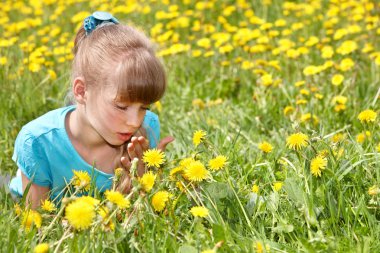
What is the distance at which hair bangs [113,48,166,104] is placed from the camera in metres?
2.50

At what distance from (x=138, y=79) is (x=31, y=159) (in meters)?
0.53

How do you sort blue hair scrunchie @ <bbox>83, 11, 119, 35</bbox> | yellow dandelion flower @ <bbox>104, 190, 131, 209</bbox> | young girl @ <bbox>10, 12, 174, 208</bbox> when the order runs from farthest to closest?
blue hair scrunchie @ <bbox>83, 11, 119, 35</bbox>
young girl @ <bbox>10, 12, 174, 208</bbox>
yellow dandelion flower @ <bbox>104, 190, 131, 209</bbox>

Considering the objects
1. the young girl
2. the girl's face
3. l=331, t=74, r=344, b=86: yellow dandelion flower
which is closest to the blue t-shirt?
the young girl

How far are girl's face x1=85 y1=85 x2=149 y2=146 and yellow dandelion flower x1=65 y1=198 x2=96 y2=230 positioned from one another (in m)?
0.74

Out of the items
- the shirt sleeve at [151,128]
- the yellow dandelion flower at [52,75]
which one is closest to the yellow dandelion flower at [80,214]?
the shirt sleeve at [151,128]

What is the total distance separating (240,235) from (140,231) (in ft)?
1.04

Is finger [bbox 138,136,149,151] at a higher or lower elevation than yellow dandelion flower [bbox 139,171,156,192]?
lower

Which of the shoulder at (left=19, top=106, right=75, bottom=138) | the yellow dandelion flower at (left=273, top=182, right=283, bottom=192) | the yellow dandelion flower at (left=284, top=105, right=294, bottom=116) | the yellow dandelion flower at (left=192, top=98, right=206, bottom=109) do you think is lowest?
the yellow dandelion flower at (left=192, top=98, right=206, bottom=109)

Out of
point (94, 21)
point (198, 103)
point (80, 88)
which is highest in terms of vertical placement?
point (94, 21)

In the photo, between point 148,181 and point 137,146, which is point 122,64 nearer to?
point 137,146

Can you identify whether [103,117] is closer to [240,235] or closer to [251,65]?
[240,235]

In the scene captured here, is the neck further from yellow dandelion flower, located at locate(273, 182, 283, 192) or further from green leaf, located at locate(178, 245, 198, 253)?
green leaf, located at locate(178, 245, 198, 253)

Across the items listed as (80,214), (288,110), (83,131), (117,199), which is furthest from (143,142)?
(288,110)

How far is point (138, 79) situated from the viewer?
2512 mm
